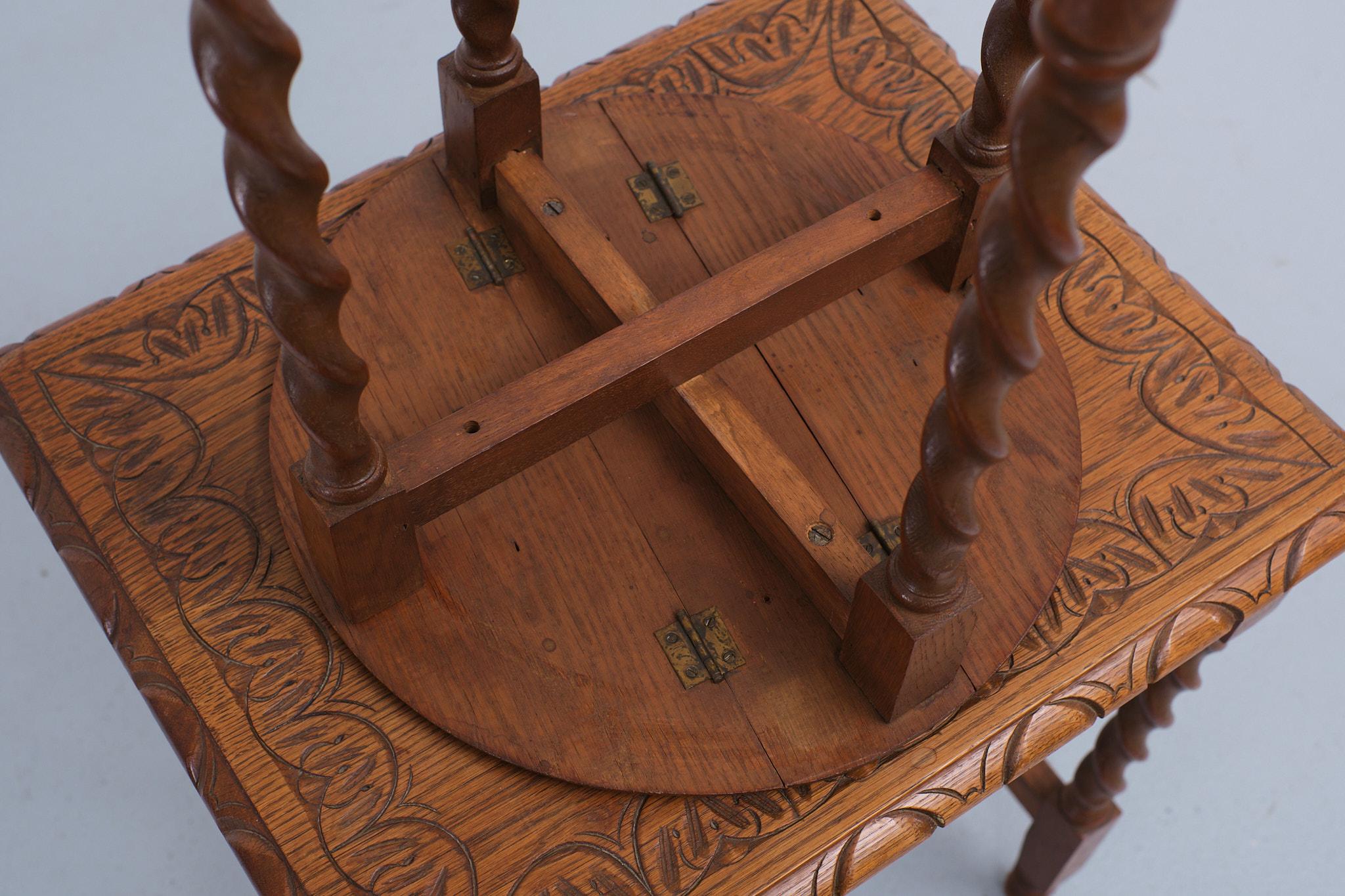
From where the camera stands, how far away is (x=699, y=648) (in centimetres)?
141

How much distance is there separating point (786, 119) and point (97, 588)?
84 centimetres

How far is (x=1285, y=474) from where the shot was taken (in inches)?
61.5

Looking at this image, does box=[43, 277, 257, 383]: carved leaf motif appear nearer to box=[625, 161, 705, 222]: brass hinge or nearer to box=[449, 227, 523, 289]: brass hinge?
box=[449, 227, 523, 289]: brass hinge

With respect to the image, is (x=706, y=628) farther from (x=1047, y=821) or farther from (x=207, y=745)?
(x=1047, y=821)

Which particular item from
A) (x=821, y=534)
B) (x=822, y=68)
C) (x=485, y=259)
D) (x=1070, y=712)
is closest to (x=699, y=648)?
(x=821, y=534)

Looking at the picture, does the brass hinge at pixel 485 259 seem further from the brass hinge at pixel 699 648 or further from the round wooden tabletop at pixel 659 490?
the brass hinge at pixel 699 648

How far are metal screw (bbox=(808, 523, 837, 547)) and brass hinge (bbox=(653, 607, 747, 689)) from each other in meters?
0.12

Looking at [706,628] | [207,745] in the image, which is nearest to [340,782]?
[207,745]

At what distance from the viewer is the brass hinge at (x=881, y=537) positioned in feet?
4.78

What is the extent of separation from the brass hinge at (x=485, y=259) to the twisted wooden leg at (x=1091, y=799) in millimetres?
826

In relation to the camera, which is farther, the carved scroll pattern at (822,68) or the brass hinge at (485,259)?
the carved scroll pattern at (822,68)

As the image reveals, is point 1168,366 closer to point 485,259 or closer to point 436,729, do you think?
point 485,259

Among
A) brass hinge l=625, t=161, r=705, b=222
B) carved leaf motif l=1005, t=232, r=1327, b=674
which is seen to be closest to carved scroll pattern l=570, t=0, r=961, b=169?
brass hinge l=625, t=161, r=705, b=222

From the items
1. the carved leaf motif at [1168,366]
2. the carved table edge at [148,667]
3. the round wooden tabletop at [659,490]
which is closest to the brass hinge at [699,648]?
the round wooden tabletop at [659,490]
